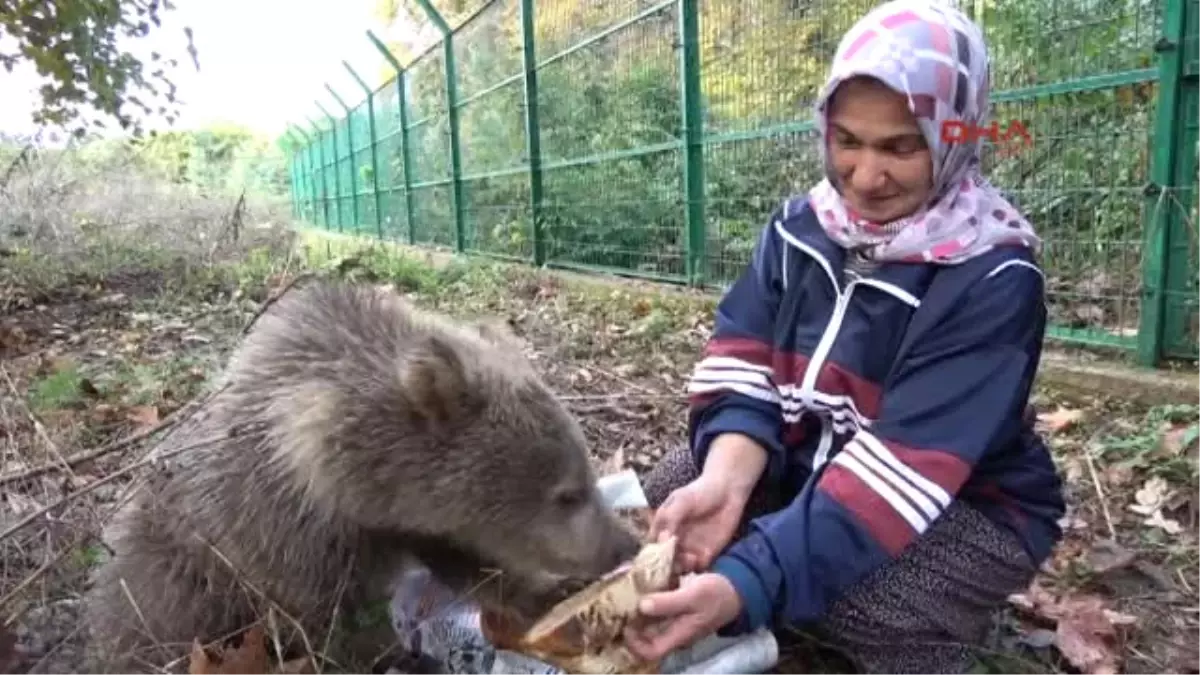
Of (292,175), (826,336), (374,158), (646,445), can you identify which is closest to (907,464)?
(826,336)

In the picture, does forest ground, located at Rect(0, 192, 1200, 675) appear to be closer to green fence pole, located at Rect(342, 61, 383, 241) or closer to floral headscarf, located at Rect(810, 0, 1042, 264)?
floral headscarf, located at Rect(810, 0, 1042, 264)

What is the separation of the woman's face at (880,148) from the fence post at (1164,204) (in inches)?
111

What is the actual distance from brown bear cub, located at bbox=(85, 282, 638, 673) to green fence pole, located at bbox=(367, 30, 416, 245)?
51.8ft

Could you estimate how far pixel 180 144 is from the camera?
24016 mm

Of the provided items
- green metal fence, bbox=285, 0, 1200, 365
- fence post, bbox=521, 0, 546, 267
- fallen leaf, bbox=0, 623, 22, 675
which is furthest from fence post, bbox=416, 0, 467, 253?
fallen leaf, bbox=0, 623, 22, 675

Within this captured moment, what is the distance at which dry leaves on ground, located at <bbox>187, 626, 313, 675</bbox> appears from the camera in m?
2.39

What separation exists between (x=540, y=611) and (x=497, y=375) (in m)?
0.57

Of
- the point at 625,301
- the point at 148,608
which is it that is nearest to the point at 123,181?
the point at 625,301

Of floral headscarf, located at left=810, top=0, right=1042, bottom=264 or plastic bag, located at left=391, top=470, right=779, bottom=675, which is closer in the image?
floral headscarf, located at left=810, top=0, right=1042, bottom=264

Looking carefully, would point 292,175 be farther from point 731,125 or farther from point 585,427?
point 585,427

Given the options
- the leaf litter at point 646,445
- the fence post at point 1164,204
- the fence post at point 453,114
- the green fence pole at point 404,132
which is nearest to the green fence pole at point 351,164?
the green fence pole at point 404,132

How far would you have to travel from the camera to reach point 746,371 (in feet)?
9.16

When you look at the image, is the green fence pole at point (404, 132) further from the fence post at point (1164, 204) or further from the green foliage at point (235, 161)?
the fence post at point (1164, 204)

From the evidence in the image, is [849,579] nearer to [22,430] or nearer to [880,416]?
[880,416]
